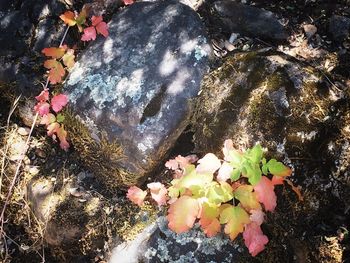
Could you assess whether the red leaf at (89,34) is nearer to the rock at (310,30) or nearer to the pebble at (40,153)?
the pebble at (40,153)

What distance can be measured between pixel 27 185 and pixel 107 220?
969 millimetres

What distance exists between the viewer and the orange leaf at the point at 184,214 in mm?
2637

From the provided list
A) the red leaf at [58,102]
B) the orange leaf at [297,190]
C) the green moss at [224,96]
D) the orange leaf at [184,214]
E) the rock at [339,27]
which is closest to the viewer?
the orange leaf at [297,190]

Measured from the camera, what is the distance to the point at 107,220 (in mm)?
3195

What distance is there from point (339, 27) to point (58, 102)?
9.43 feet

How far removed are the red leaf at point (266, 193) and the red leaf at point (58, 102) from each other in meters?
1.97

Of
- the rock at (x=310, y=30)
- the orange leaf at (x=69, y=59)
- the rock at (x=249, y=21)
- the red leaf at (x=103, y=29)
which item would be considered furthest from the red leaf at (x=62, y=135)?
the rock at (x=310, y=30)

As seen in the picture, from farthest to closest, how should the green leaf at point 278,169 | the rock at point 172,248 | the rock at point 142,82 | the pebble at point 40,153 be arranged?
the pebble at point 40,153
the rock at point 142,82
the rock at point 172,248
the green leaf at point 278,169

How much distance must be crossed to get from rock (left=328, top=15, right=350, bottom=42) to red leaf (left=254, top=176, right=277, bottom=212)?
1853 millimetres

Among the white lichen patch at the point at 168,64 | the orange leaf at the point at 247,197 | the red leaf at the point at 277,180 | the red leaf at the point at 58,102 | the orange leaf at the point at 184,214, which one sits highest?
the white lichen patch at the point at 168,64

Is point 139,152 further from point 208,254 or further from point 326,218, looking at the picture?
point 326,218

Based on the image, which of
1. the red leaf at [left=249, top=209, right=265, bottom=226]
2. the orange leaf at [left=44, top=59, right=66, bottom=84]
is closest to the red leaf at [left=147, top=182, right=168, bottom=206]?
the red leaf at [left=249, top=209, right=265, bottom=226]

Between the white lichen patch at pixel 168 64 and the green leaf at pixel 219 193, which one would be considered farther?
the white lichen patch at pixel 168 64

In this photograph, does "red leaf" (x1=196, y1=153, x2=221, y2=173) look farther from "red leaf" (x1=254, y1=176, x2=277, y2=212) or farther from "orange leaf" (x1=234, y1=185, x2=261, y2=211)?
"red leaf" (x1=254, y1=176, x2=277, y2=212)
